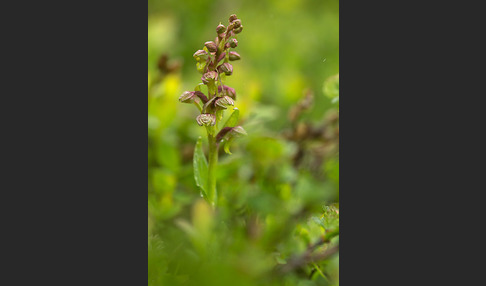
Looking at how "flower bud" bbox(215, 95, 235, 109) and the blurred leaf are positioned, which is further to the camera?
the blurred leaf

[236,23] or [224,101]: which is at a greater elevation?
[236,23]

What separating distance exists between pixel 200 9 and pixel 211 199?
873 millimetres

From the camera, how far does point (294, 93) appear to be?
9.19 feet

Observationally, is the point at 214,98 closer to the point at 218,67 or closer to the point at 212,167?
the point at 218,67

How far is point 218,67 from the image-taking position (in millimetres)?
2021

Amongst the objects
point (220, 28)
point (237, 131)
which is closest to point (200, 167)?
point (237, 131)

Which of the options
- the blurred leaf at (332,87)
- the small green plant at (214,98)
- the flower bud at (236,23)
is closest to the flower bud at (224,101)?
the small green plant at (214,98)

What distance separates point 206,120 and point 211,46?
225 mm

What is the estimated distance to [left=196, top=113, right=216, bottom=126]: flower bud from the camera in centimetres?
198

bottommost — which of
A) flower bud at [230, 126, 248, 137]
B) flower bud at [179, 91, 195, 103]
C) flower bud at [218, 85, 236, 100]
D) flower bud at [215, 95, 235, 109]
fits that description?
flower bud at [230, 126, 248, 137]

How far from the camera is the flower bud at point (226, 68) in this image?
2000 mm

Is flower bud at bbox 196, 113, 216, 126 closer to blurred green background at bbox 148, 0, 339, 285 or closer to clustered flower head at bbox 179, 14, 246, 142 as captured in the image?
clustered flower head at bbox 179, 14, 246, 142

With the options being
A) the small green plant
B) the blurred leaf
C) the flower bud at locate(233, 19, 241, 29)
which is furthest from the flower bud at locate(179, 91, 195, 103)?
the blurred leaf
